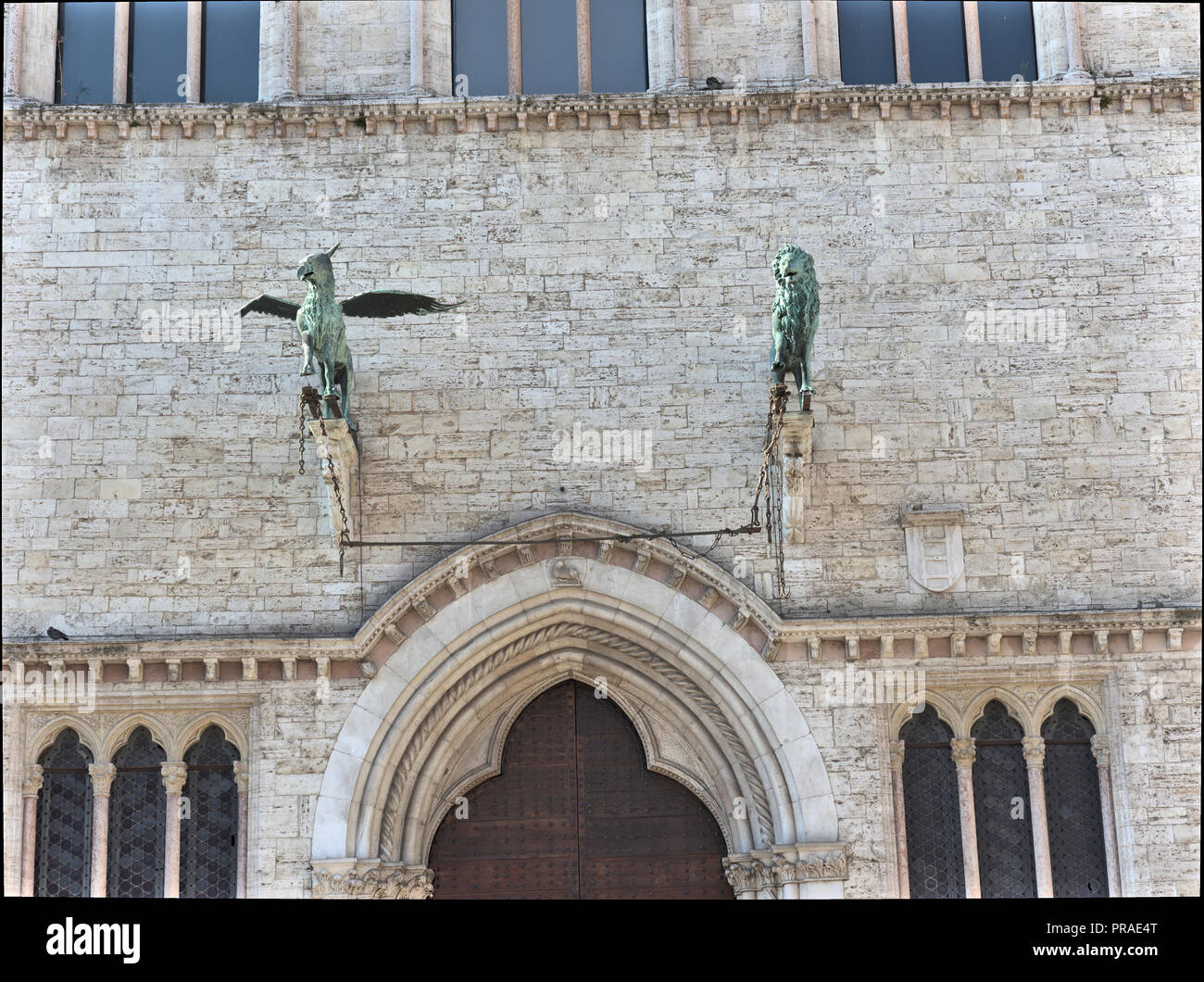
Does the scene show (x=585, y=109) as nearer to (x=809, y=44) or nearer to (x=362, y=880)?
(x=809, y=44)

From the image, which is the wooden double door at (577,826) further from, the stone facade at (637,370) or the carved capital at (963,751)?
the carved capital at (963,751)

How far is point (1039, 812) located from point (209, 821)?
667 cm

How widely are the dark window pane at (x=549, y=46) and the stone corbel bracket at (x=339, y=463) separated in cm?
390

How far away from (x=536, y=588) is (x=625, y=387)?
6.30 feet

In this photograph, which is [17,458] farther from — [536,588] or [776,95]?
[776,95]

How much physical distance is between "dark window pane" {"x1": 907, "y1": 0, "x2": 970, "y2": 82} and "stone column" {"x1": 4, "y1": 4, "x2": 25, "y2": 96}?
7991 millimetres

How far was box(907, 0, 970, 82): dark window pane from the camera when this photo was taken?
16969 millimetres

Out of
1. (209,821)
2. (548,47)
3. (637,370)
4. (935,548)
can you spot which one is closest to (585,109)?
(548,47)

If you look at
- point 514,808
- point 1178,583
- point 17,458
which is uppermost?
point 17,458

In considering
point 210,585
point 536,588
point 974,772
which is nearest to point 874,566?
point 974,772

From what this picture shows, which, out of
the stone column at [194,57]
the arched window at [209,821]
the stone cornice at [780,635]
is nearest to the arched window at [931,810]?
the stone cornice at [780,635]

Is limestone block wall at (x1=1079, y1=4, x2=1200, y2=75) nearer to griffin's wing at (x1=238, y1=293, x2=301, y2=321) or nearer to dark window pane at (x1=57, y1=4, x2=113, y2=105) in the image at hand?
griffin's wing at (x1=238, y1=293, x2=301, y2=321)
